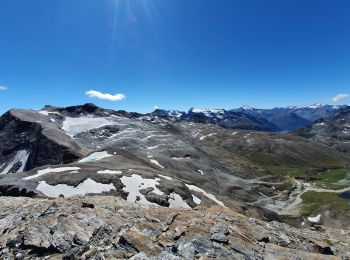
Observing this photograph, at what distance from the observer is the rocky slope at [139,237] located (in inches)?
867

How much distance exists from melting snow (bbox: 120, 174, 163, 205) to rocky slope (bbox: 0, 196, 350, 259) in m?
41.2

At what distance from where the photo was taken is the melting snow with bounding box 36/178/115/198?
71250 millimetres

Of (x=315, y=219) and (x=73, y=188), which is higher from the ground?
(x=73, y=188)

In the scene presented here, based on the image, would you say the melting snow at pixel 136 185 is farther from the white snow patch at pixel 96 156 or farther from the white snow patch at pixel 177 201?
the white snow patch at pixel 96 156

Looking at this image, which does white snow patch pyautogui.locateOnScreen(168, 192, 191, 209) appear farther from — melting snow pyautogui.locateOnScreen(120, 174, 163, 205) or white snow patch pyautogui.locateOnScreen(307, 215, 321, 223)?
white snow patch pyautogui.locateOnScreen(307, 215, 321, 223)

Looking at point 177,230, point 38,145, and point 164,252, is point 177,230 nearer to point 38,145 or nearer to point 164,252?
point 164,252

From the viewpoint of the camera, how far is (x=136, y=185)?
8144 centimetres

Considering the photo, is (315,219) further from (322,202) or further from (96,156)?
(96,156)

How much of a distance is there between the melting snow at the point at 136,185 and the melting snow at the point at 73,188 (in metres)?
3.97

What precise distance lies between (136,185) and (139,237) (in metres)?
58.9

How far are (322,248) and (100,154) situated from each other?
110120 millimetres

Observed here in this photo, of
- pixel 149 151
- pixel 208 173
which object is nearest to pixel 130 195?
pixel 208 173

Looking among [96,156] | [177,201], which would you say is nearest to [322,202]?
[96,156]

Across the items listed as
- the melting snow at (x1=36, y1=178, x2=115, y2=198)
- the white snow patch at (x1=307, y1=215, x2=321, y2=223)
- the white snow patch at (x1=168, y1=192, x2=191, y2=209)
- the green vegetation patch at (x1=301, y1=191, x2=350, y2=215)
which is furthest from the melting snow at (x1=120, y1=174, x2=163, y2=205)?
the green vegetation patch at (x1=301, y1=191, x2=350, y2=215)
